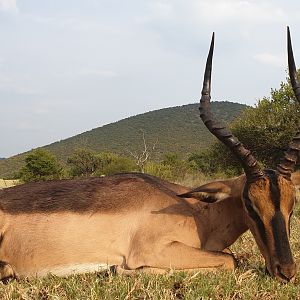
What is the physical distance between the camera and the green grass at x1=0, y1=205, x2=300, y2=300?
172 inches

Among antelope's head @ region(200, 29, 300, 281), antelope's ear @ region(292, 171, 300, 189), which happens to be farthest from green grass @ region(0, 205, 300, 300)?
antelope's ear @ region(292, 171, 300, 189)

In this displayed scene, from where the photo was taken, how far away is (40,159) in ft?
140

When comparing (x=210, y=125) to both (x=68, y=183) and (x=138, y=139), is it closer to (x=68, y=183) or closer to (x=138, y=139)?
(x=68, y=183)

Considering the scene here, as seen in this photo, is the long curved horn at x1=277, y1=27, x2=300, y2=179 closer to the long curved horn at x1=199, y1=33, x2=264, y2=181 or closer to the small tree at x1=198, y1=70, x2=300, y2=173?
the long curved horn at x1=199, y1=33, x2=264, y2=181

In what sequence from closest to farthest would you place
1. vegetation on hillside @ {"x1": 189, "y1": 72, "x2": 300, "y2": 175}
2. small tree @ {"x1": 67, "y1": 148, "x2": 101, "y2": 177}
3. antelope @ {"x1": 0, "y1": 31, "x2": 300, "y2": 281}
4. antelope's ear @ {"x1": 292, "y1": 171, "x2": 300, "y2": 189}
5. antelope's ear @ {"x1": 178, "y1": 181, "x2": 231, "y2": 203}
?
antelope @ {"x1": 0, "y1": 31, "x2": 300, "y2": 281} < antelope's ear @ {"x1": 178, "y1": 181, "x2": 231, "y2": 203} < antelope's ear @ {"x1": 292, "y1": 171, "x2": 300, "y2": 189} < vegetation on hillside @ {"x1": 189, "y1": 72, "x2": 300, "y2": 175} < small tree @ {"x1": 67, "y1": 148, "x2": 101, "y2": 177}

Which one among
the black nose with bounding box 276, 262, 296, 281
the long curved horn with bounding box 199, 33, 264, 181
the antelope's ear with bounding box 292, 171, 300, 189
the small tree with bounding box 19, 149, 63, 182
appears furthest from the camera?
the small tree with bounding box 19, 149, 63, 182

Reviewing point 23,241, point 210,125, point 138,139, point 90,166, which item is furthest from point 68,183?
point 138,139

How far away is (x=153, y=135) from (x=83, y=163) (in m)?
34.7

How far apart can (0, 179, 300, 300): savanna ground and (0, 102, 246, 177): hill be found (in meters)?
64.1

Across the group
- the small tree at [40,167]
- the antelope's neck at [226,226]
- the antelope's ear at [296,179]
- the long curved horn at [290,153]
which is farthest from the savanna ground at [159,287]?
the small tree at [40,167]

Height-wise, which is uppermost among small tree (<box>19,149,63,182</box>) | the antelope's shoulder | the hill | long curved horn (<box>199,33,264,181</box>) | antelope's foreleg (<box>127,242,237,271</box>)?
the hill

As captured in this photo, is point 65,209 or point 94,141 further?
point 94,141

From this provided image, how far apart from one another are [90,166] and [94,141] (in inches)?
1606

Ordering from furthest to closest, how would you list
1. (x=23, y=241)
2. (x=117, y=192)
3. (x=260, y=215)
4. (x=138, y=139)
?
1. (x=138, y=139)
2. (x=117, y=192)
3. (x=23, y=241)
4. (x=260, y=215)
